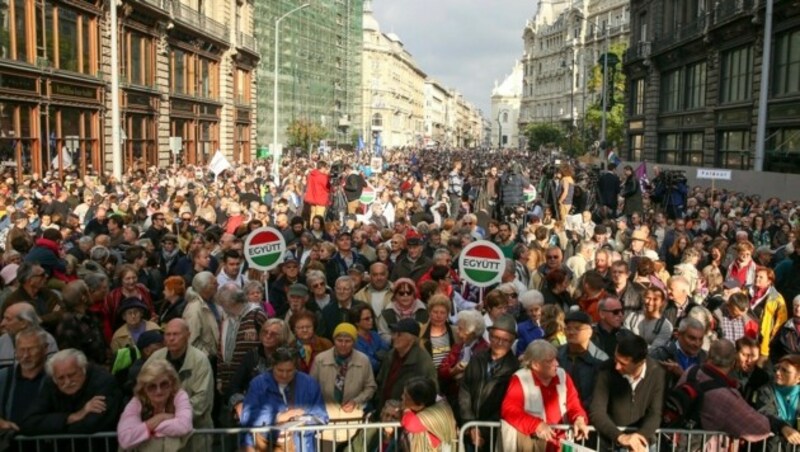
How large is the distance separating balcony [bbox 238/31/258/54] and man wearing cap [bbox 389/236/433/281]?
39295 mm

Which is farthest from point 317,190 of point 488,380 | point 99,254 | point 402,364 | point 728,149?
point 728,149

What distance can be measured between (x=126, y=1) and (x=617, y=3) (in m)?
79.1

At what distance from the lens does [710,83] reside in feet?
116

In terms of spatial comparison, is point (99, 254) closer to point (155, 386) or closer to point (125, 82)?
point (155, 386)

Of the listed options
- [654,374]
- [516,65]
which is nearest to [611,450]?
[654,374]

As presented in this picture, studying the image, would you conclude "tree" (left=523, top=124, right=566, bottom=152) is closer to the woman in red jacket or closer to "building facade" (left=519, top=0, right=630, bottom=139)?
"building facade" (left=519, top=0, right=630, bottom=139)

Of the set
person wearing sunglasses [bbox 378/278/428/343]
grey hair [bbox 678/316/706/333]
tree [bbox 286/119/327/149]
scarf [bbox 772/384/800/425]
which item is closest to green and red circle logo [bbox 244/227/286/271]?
person wearing sunglasses [bbox 378/278/428/343]

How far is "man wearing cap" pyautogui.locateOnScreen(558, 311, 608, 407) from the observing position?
5914 millimetres

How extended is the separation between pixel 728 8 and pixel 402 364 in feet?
105

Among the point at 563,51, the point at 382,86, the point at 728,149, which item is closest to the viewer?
the point at 728,149

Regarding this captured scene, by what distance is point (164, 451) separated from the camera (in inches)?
202

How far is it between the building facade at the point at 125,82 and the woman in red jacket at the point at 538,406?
21622 millimetres

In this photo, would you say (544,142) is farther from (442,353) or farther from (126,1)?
(442,353)

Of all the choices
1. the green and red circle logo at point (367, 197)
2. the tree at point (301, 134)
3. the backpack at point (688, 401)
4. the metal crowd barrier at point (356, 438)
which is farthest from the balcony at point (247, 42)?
the backpack at point (688, 401)
